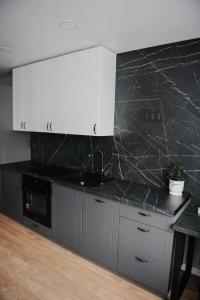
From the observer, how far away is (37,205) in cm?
294

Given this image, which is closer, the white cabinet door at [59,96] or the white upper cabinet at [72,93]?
the white upper cabinet at [72,93]

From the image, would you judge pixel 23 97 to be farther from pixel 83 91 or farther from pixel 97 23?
pixel 97 23

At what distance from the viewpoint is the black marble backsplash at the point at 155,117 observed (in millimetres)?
2197

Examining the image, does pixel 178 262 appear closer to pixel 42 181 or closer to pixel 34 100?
pixel 42 181

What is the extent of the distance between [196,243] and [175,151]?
3.28 ft

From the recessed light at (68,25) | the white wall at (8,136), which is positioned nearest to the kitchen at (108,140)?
the recessed light at (68,25)

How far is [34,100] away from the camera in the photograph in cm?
302

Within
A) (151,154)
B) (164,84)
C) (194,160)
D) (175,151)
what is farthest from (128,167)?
(164,84)

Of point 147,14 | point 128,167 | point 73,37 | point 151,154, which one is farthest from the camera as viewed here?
point 128,167

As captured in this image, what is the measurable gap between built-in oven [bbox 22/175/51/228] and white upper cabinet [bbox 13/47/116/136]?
2.44 feet

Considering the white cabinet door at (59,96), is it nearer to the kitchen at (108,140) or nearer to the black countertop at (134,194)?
the kitchen at (108,140)

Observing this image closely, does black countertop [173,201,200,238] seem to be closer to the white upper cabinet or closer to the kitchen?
the kitchen

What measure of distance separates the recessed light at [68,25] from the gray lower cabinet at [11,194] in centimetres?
212

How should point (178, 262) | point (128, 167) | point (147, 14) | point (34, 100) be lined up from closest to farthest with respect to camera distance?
1. point (147, 14)
2. point (178, 262)
3. point (128, 167)
4. point (34, 100)
